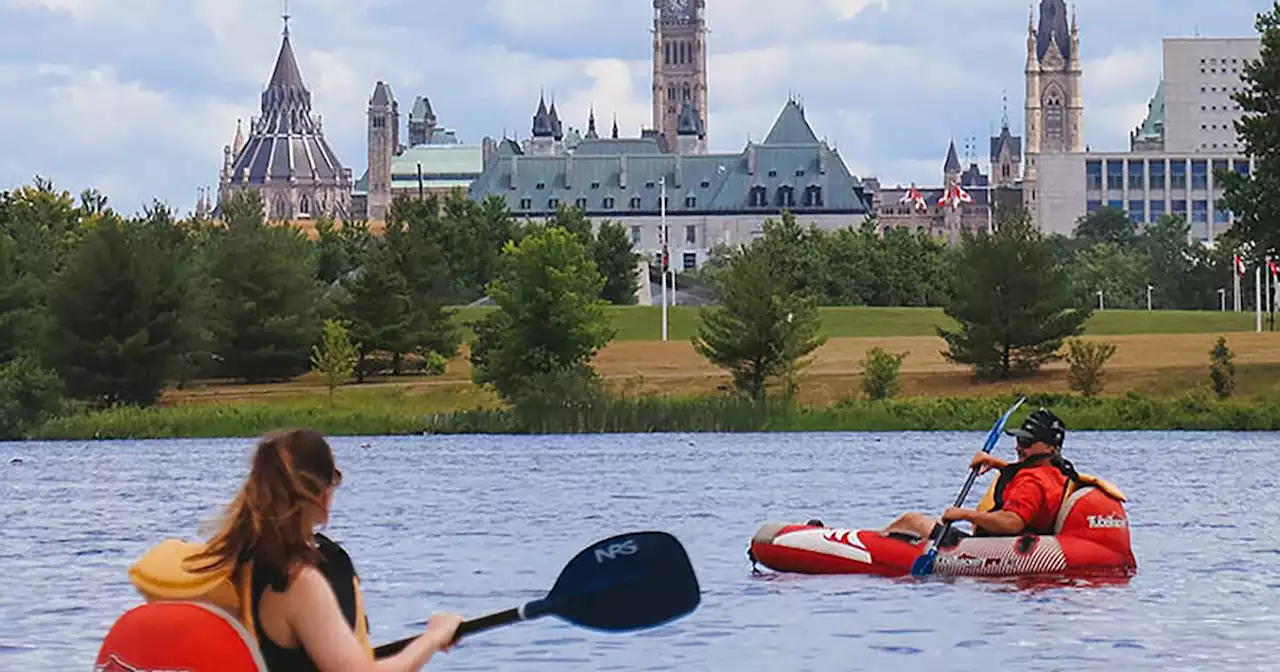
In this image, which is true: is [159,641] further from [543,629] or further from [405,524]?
[405,524]

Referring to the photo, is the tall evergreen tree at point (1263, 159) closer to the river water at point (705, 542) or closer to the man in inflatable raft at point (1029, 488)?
the river water at point (705, 542)

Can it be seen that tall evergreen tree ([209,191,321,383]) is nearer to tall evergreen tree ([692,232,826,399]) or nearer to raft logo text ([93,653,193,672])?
tall evergreen tree ([692,232,826,399])

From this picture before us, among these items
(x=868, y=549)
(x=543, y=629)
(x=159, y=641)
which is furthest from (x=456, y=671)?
(x=159, y=641)

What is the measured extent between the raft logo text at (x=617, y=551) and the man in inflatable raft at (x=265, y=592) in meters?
1.15

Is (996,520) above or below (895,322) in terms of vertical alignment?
below

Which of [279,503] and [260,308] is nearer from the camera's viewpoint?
[279,503]

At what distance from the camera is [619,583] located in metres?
13.2

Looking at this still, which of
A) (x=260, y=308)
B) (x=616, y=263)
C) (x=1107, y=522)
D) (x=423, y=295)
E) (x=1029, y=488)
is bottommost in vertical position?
(x=1107, y=522)

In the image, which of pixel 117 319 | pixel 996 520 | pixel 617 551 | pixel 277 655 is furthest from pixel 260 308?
pixel 277 655

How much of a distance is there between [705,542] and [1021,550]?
30.5 feet

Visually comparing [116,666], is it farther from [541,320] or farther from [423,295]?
[423,295]

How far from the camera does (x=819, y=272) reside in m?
155

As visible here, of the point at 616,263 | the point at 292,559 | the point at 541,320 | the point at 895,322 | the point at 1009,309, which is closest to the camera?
the point at 292,559

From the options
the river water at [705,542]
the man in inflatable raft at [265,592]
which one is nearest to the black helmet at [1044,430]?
the river water at [705,542]
